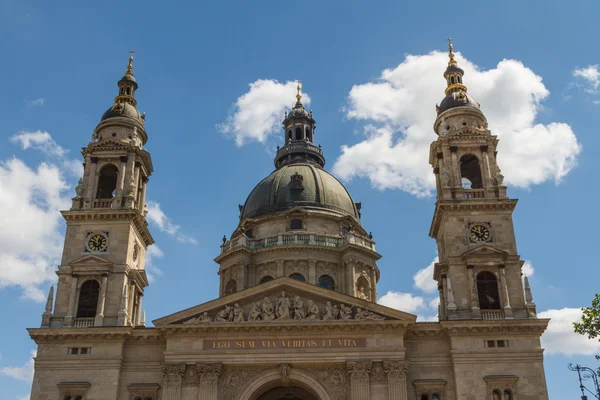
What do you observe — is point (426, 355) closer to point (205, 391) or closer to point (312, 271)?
point (205, 391)

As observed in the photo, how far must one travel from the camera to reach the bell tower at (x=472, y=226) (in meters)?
41.8

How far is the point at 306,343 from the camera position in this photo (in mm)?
40094

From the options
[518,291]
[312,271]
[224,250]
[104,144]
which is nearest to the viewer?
[518,291]

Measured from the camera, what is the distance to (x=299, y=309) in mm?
41000

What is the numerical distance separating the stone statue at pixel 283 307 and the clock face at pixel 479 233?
11856 millimetres

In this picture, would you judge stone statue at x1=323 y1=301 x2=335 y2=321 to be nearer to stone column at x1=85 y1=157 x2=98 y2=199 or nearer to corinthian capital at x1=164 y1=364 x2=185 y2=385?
corinthian capital at x1=164 y1=364 x2=185 y2=385

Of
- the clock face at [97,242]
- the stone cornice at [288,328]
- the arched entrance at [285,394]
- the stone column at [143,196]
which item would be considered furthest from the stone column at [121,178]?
the arched entrance at [285,394]

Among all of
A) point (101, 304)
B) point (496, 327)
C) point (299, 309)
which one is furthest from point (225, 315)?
point (496, 327)

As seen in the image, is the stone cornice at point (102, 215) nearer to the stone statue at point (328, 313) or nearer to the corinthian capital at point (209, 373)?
the corinthian capital at point (209, 373)

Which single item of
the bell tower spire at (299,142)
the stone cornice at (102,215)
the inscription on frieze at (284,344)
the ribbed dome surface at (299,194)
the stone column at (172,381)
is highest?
the bell tower spire at (299,142)

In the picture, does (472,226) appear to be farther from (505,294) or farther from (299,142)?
(299,142)

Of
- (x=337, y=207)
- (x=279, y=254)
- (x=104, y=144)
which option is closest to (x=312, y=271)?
(x=279, y=254)

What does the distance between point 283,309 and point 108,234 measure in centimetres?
1204

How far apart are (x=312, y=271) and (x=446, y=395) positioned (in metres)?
17.7
